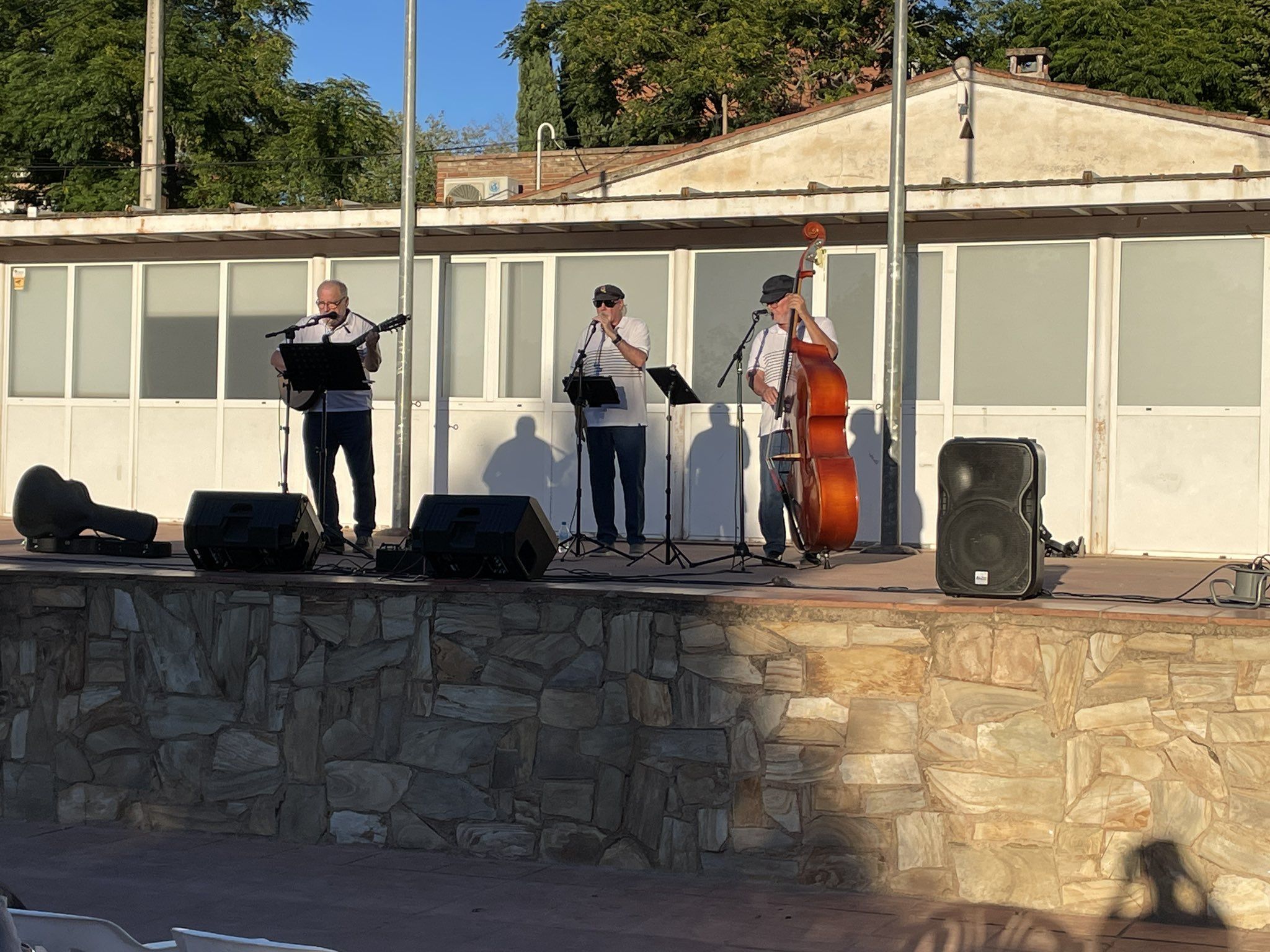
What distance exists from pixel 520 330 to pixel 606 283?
769mm

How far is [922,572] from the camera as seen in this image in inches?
359

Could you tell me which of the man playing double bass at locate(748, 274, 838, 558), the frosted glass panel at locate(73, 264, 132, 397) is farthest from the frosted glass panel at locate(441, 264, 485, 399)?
the man playing double bass at locate(748, 274, 838, 558)

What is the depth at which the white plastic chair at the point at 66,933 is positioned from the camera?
3.06 m

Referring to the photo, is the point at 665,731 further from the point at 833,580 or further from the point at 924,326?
the point at 924,326

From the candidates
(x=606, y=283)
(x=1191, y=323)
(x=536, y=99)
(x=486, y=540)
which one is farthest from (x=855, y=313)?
(x=536, y=99)

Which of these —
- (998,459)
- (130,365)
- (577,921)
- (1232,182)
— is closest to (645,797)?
(577,921)

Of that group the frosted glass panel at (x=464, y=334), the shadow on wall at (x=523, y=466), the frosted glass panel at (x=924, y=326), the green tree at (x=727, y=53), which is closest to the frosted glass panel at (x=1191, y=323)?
the frosted glass panel at (x=924, y=326)

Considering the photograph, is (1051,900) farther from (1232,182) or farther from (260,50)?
(260,50)

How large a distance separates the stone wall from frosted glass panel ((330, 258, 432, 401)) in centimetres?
568

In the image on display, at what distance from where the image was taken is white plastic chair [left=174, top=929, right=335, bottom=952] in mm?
2824

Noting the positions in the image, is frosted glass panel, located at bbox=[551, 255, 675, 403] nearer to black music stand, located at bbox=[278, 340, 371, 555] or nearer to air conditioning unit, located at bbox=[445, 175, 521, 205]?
black music stand, located at bbox=[278, 340, 371, 555]

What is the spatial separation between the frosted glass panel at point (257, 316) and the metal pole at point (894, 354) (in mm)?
4935

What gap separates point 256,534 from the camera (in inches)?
309

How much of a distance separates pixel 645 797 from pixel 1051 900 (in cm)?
166
